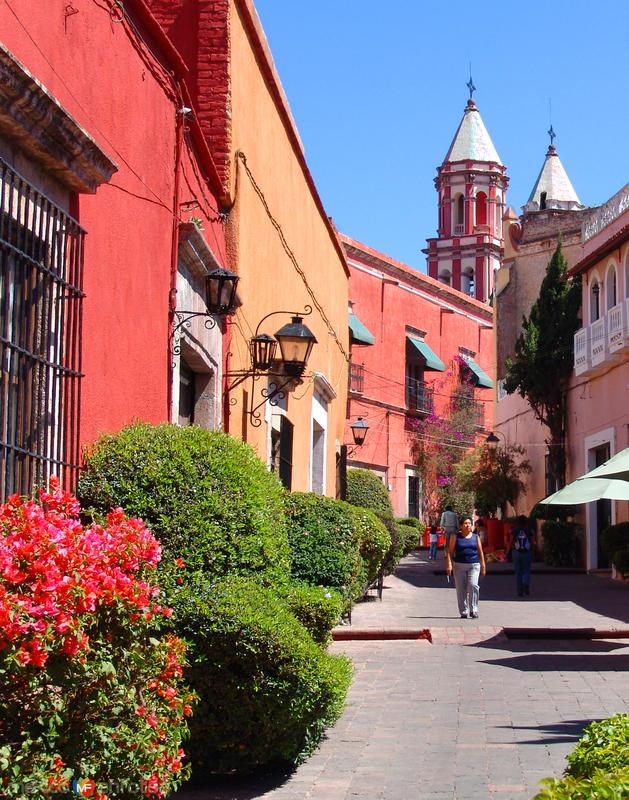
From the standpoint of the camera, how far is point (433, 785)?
6.02 metres

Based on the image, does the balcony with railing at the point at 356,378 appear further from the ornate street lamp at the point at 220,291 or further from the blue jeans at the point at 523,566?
the ornate street lamp at the point at 220,291

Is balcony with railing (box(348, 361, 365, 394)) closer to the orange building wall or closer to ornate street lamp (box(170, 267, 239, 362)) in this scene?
the orange building wall

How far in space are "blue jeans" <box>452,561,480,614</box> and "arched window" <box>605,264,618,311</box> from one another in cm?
1061

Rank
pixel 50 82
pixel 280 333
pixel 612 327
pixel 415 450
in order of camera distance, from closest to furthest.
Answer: pixel 50 82 < pixel 280 333 < pixel 612 327 < pixel 415 450

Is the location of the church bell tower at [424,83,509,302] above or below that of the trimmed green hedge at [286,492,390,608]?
above

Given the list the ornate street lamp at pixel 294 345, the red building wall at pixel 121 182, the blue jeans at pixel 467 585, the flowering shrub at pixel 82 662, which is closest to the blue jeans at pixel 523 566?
the blue jeans at pixel 467 585

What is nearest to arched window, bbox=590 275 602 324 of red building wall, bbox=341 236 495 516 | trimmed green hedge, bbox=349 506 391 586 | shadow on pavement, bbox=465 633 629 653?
red building wall, bbox=341 236 495 516

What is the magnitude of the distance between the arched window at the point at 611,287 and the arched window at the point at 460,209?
4276cm

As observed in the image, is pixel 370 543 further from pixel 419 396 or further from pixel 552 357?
pixel 419 396

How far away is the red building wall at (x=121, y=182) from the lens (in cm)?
655

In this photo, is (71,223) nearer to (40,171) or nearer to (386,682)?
(40,171)

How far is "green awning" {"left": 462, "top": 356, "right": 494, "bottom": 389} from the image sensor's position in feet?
143

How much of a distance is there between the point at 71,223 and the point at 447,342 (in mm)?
37122

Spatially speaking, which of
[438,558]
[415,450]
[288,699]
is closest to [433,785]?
[288,699]
